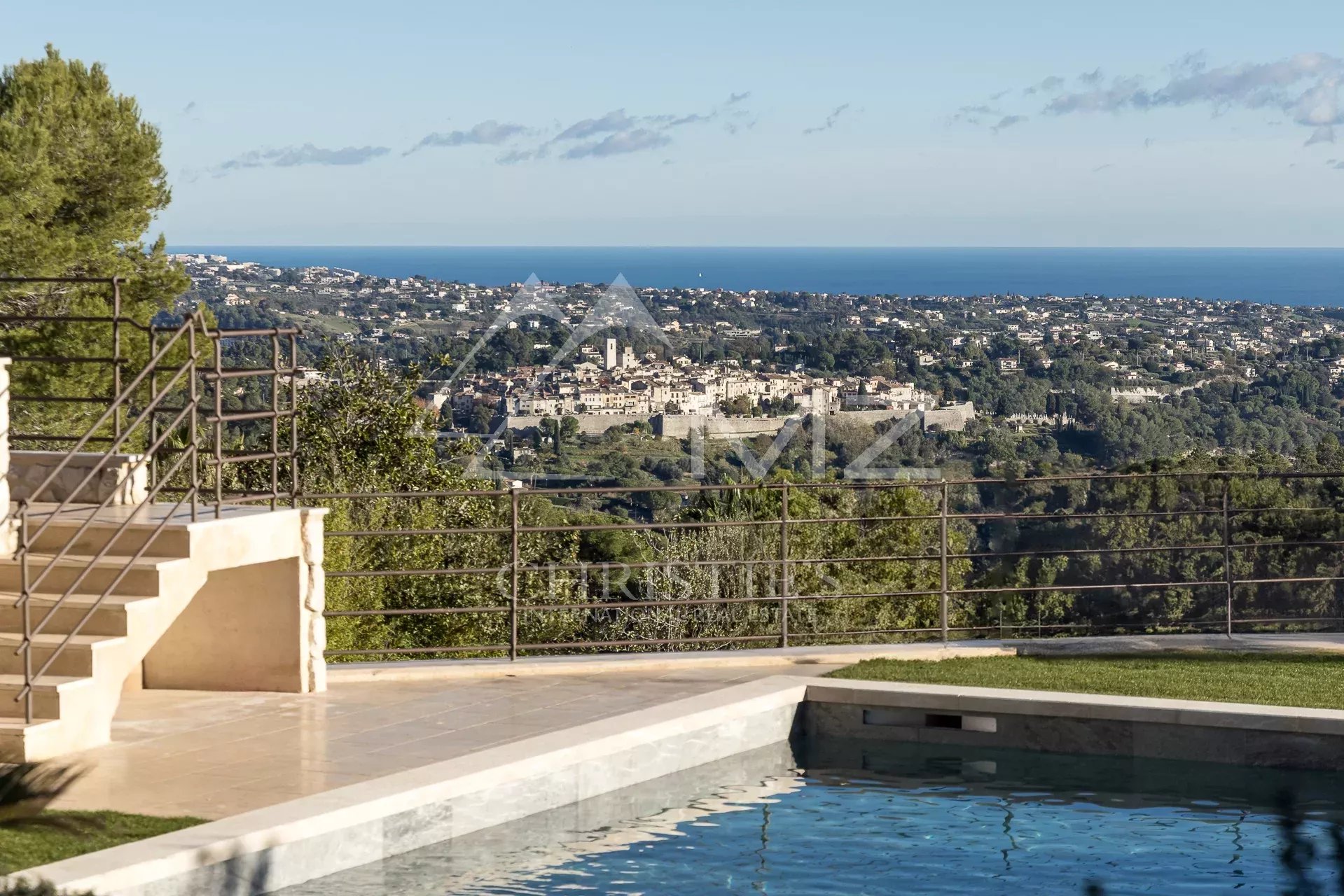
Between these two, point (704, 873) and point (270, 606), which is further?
point (270, 606)

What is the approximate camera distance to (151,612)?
22.7 ft

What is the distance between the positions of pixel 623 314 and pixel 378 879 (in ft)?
153

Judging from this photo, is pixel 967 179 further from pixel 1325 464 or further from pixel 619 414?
pixel 1325 464

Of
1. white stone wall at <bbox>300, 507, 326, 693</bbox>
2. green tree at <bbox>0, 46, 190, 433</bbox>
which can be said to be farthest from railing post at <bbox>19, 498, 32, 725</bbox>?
green tree at <bbox>0, 46, 190, 433</bbox>

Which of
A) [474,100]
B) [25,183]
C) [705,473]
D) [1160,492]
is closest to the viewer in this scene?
[25,183]

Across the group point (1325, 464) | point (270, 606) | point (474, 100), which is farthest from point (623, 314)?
point (270, 606)

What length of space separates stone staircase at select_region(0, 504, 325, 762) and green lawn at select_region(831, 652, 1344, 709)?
9.29 feet

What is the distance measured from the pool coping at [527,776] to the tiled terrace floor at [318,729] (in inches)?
11.0

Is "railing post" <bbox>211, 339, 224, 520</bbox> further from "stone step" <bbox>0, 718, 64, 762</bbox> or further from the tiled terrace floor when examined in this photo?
"stone step" <bbox>0, 718, 64, 762</bbox>

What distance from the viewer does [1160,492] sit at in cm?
2083

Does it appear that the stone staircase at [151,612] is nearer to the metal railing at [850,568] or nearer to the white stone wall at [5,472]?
the white stone wall at [5,472]

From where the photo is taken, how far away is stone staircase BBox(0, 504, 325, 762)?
6535mm

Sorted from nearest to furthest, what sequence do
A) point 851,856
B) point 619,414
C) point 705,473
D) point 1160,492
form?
point 851,856 < point 1160,492 < point 705,473 < point 619,414

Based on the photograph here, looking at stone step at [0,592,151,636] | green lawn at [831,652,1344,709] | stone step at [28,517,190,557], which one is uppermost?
stone step at [28,517,190,557]
